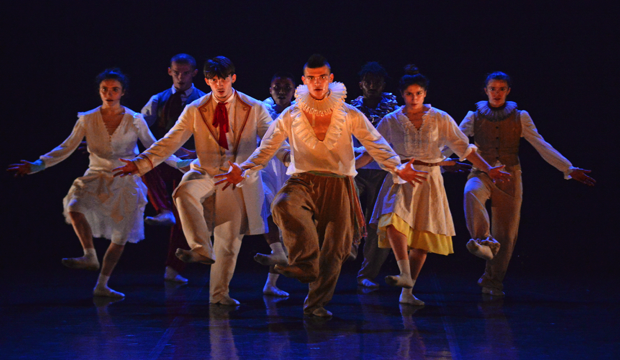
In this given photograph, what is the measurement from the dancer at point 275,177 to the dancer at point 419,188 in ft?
2.28

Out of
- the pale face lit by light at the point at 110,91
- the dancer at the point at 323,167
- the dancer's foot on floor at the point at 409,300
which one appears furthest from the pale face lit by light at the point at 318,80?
the pale face lit by light at the point at 110,91

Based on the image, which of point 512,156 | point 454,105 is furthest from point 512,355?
point 454,105

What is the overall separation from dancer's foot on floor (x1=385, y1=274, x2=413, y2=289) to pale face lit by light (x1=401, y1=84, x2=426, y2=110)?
1082mm

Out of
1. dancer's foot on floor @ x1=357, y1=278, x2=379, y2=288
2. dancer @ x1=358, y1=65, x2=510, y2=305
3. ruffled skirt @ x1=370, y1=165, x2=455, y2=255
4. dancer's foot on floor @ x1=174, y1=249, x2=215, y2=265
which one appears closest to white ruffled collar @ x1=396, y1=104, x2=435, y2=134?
dancer @ x1=358, y1=65, x2=510, y2=305

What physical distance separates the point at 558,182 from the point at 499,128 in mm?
2147

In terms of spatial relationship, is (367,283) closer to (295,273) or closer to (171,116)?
(295,273)

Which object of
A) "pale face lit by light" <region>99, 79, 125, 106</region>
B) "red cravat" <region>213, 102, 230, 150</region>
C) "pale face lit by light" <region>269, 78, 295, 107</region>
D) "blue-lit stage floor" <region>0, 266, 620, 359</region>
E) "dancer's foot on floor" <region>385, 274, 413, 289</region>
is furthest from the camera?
"pale face lit by light" <region>269, 78, 295, 107</region>

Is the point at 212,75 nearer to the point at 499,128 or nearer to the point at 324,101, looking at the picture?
the point at 324,101

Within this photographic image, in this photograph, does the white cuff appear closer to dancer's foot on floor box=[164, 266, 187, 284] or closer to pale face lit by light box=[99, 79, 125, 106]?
pale face lit by light box=[99, 79, 125, 106]

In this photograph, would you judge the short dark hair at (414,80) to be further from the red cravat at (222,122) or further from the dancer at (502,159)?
the red cravat at (222,122)

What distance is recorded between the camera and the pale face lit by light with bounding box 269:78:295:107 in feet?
16.9

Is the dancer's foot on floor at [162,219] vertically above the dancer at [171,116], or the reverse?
the dancer at [171,116]

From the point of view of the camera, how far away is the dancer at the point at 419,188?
4.46 meters

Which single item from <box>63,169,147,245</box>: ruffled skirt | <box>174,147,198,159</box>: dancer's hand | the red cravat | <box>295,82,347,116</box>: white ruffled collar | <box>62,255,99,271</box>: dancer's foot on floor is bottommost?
<box>62,255,99,271</box>: dancer's foot on floor
